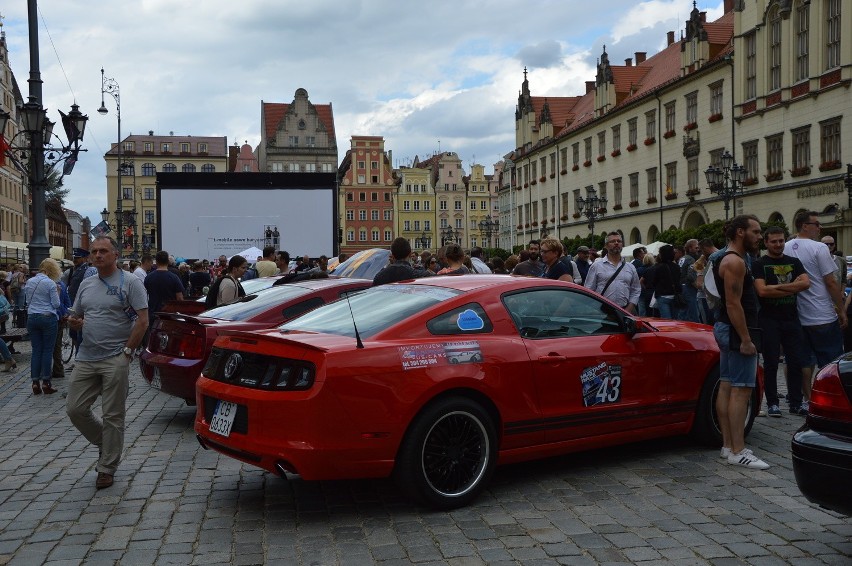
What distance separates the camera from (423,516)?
5.45 metres

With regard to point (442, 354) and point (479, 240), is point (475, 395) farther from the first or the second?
point (479, 240)

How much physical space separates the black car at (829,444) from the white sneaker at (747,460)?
6.60 feet

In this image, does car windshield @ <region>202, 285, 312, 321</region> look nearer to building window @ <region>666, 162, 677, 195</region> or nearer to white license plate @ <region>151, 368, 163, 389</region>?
white license plate @ <region>151, 368, 163, 389</region>

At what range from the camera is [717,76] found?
140 feet

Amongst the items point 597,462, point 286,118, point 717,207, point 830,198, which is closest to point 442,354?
point 597,462

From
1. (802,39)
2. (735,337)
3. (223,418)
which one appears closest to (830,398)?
(735,337)

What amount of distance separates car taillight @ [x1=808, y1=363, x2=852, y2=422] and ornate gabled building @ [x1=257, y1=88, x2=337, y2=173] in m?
103

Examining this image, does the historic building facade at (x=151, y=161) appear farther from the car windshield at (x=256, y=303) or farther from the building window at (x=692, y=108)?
the car windshield at (x=256, y=303)

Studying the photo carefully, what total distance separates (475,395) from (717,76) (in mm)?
41313

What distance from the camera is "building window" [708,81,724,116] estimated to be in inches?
1674

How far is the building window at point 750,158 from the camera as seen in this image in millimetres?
39031

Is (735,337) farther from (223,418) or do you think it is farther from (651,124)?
(651,124)

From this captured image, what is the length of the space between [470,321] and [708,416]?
2.50m

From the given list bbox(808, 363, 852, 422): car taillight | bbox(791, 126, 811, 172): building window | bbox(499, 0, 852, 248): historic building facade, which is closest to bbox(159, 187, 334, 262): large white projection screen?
bbox(499, 0, 852, 248): historic building facade
